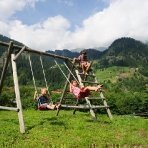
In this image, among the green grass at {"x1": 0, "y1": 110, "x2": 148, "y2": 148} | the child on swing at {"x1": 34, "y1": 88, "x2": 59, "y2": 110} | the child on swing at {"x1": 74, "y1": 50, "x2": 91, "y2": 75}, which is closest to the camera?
the green grass at {"x1": 0, "y1": 110, "x2": 148, "y2": 148}

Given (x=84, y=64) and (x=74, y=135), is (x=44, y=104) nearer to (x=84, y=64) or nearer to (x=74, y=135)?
(x=74, y=135)

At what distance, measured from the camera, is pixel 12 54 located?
14.1m

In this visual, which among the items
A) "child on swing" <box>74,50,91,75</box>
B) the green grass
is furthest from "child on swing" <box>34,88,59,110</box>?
"child on swing" <box>74,50,91,75</box>

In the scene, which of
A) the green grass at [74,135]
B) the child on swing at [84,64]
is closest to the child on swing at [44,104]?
the green grass at [74,135]

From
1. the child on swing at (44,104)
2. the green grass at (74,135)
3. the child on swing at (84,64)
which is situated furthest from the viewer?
the child on swing at (84,64)

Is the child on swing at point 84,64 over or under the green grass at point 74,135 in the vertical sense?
over

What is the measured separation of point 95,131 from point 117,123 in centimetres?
263

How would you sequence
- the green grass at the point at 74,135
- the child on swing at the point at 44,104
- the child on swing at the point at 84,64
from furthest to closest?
the child on swing at the point at 84,64, the child on swing at the point at 44,104, the green grass at the point at 74,135

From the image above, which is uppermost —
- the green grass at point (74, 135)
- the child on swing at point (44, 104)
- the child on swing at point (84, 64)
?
the child on swing at point (84, 64)

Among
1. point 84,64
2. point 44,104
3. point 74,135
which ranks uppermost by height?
point 84,64

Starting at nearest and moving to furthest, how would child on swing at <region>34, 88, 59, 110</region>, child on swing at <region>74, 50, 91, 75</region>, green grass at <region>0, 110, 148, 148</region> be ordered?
green grass at <region>0, 110, 148, 148</region> < child on swing at <region>34, 88, 59, 110</region> < child on swing at <region>74, 50, 91, 75</region>

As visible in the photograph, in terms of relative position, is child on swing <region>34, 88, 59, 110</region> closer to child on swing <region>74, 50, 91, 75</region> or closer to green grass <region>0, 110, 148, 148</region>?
green grass <region>0, 110, 148, 148</region>

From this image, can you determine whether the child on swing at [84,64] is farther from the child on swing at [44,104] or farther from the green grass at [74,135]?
the green grass at [74,135]

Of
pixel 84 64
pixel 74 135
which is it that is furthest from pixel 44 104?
pixel 84 64
